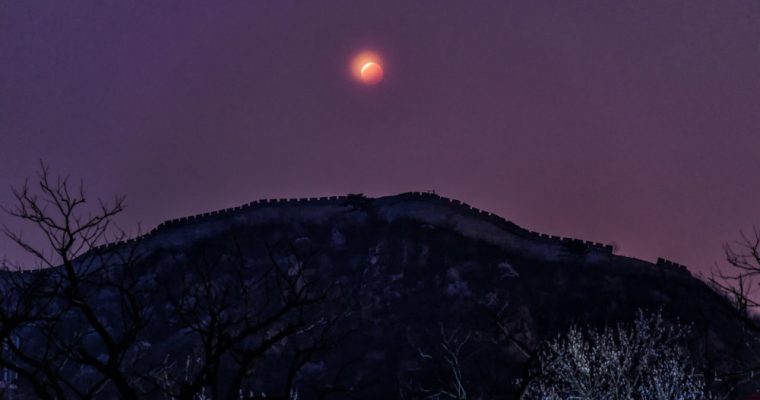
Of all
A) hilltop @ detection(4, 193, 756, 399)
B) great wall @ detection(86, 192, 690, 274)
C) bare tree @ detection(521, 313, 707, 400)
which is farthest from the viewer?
great wall @ detection(86, 192, 690, 274)

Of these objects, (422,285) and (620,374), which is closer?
(620,374)

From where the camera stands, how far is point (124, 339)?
916cm

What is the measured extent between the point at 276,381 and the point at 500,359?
21.0 m

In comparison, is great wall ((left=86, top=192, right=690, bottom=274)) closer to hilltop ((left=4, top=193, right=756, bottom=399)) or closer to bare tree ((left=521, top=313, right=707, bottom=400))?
hilltop ((left=4, top=193, right=756, bottom=399))

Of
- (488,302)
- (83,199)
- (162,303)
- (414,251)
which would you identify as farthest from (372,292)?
(83,199)

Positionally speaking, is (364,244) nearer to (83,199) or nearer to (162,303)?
(162,303)

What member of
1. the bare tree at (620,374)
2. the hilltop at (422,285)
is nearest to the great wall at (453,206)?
the hilltop at (422,285)

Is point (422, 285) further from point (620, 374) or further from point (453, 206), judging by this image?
point (620, 374)

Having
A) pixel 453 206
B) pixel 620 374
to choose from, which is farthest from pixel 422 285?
pixel 620 374

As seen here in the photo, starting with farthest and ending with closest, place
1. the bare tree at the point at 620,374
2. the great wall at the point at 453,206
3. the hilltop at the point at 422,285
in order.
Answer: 1. the great wall at the point at 453,206
2. the hilltop at the point at 422,285
3. the bare tree at the point at 620,374

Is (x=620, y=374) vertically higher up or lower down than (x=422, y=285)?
lower down

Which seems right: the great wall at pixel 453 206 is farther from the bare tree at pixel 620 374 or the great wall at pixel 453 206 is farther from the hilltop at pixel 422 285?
the bare tree at pixel 620 374

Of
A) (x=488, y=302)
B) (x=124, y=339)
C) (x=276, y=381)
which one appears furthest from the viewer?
(x=488, y=302)

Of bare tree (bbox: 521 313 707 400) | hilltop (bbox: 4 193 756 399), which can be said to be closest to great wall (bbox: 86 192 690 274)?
hilltop (bbox: 4 193 756 399)
